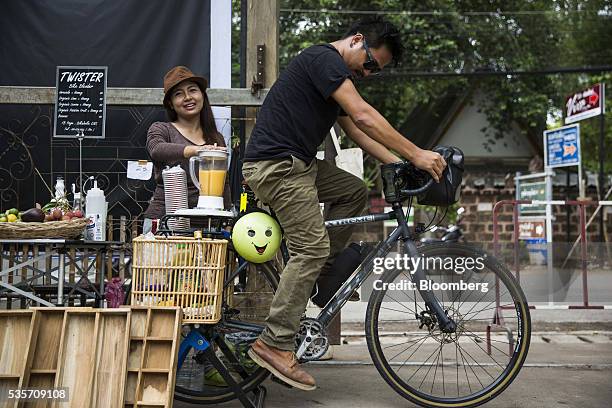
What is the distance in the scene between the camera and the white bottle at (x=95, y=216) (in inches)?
175

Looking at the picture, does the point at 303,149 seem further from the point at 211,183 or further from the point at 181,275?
the point at 181,275

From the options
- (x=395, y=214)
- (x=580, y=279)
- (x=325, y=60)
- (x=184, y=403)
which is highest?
(x=325, y=60)

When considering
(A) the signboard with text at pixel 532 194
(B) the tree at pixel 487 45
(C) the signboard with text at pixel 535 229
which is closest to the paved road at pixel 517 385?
(C) the signboard with text at pixel 535 229

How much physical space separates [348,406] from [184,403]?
920 mm

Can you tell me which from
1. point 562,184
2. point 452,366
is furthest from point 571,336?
point 562,184

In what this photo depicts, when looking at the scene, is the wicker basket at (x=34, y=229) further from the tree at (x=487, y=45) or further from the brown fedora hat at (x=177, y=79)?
the tree at (x=487, y=45)

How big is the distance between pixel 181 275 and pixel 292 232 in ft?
1.95

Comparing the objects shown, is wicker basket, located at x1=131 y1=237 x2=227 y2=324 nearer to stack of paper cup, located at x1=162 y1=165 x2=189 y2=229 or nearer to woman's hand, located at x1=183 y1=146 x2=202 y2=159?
stack of paper cup, located at x1=162 y1=165 x2=189 y2=229

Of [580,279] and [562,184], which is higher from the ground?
[562,184]

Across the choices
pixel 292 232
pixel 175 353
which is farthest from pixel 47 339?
pixel 292 232

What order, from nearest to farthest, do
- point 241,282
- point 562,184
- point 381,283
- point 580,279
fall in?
1. point 381,283
2. point 241,282
3. point 580,279
4. point 562,184

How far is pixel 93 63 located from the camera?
5.38m

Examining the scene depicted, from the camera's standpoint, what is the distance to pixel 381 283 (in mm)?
3889

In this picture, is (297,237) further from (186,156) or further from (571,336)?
(571,336)
